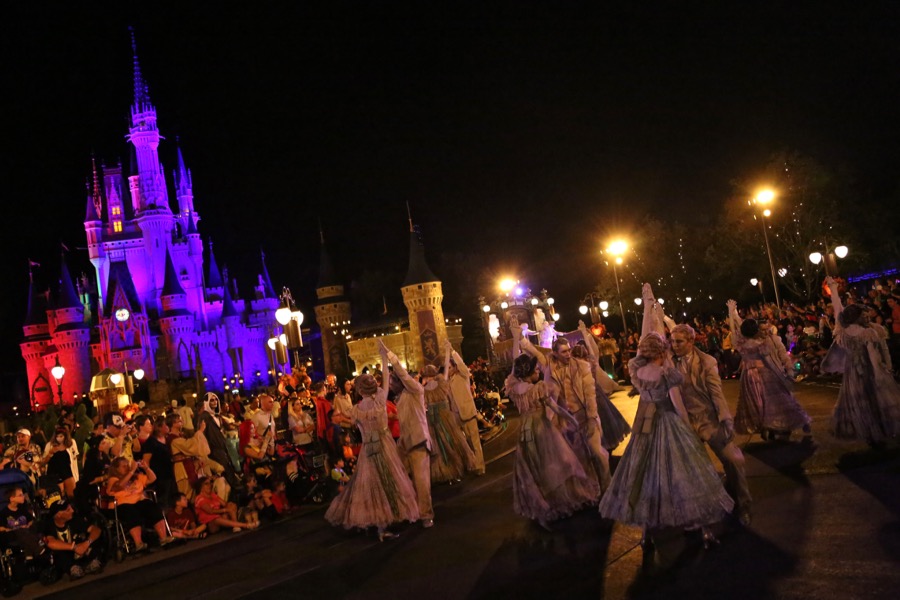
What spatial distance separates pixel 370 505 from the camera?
9008 millimetres

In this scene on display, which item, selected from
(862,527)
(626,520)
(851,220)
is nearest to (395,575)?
(626,520)

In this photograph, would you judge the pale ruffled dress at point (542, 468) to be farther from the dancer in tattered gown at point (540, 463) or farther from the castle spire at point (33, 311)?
the castle spire at point (33, 311)

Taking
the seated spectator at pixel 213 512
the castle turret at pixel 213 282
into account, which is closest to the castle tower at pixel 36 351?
the castle turret at pixel 213 282

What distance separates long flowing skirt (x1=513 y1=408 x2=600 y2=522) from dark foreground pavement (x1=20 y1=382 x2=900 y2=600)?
0.70ft

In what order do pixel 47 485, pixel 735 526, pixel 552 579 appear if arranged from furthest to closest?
pixel 47 485
pixel 735 526
pixel 552 579

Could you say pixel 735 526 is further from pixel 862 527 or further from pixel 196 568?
pixel 196 568

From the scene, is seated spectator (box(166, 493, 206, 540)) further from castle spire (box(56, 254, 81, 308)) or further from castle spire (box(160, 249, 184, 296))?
castle spire (box(160, 249, 184, 296))

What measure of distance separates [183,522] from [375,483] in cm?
361

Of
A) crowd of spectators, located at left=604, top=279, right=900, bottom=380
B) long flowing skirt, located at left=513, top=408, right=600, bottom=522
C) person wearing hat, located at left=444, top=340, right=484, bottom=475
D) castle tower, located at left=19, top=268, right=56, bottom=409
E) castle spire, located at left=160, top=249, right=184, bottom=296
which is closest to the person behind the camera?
long flowing skirt, located at left=513, top=408, right=600, bottom=522

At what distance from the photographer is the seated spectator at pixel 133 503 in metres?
10.6

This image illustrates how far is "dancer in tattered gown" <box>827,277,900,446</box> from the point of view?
9.38m

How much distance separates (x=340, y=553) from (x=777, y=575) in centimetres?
463

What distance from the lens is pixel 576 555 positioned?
7020 millimetres

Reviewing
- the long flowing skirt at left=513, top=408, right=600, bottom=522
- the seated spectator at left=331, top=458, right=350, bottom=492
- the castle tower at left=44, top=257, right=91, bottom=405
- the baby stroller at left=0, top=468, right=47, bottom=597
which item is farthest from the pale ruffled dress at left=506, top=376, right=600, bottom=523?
the castle tower at left=44, top=257, right=91, bottom=405
